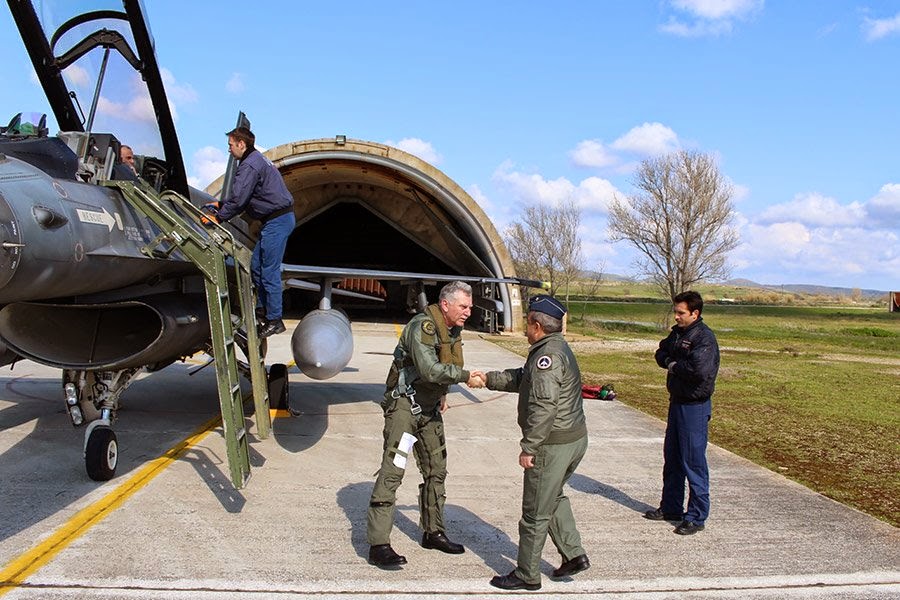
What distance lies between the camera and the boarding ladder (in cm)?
550

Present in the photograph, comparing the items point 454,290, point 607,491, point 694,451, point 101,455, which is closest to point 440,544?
point 454,290

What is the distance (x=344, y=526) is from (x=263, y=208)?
3.17 metres

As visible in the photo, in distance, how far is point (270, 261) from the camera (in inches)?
279

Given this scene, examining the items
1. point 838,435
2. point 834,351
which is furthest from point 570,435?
point 834,351

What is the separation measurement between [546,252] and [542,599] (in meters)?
42.2

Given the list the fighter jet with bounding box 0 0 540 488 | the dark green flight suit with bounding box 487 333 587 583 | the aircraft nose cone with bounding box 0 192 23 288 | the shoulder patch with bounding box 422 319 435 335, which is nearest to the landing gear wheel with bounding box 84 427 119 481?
the fighter jet with bounding box 0 0 540 488

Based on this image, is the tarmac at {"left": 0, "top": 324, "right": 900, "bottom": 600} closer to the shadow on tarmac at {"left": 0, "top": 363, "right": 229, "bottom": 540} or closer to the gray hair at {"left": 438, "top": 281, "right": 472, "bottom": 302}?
the shadow on tarmac at {"left": 0, "top": 363, "right": 229, "bottom": 540}

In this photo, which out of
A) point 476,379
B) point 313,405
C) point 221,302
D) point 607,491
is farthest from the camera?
point 313,405

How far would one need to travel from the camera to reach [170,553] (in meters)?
4.68

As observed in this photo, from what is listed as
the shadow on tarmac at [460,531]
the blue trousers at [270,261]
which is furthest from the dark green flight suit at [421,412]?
the blue trousers at [270,261]

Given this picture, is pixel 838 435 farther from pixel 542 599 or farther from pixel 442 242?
pixel 442 242

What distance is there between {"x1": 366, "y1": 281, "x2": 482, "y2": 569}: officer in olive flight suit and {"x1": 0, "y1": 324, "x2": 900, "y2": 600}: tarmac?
22cm

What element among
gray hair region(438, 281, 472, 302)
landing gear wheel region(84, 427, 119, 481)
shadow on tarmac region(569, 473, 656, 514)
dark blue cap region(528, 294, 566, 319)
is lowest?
shadow on tarmac region(569, 473, 656, 514)

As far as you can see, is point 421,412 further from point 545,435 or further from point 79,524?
point 79,524
